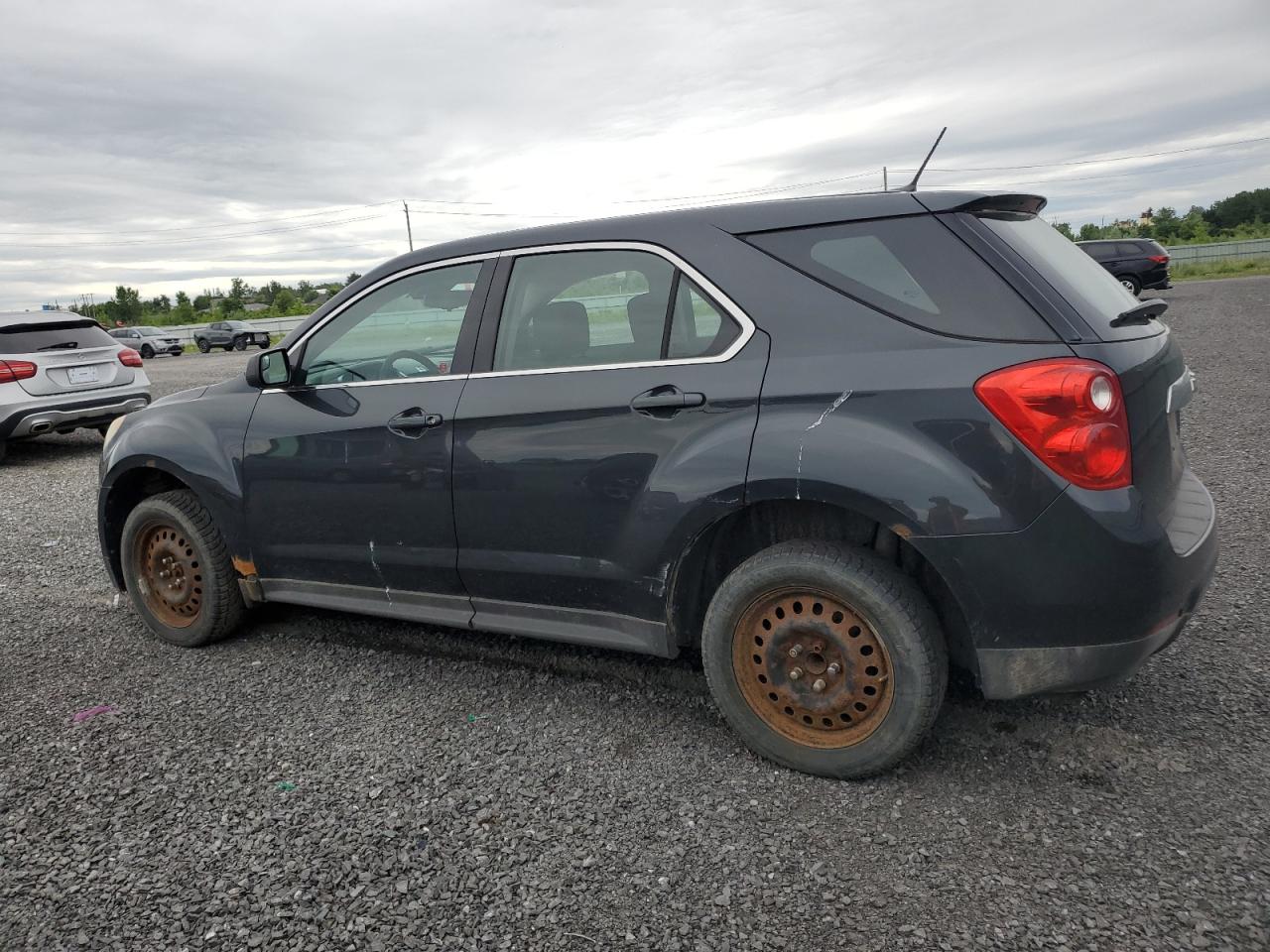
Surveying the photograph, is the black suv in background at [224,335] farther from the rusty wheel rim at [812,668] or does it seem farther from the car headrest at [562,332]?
the rusty wheel rim at [812,668]

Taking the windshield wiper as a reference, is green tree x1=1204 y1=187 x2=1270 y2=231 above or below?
above

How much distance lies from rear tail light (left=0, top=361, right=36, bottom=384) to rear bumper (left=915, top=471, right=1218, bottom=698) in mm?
9837

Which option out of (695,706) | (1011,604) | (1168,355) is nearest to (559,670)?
(695,706)

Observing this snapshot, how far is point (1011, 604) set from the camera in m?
2.57

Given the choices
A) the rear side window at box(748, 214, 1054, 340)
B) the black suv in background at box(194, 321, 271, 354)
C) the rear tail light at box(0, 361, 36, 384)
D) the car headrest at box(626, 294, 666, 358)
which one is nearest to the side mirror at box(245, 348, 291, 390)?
the car headrest at box(626, 294, 666, 358)

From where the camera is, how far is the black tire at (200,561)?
13.6 feet

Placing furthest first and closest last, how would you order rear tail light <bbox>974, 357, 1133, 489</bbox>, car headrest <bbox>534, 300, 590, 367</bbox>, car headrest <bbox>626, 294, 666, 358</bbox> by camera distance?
car headrest <bbox>534, 300, 590, 367</bbox> < car headrest <bbox>626, 294, 666, 358</bbox> < rear tail light <bbox>974, 357, 1133, 489</bbox>

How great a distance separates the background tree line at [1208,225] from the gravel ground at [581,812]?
51483mm

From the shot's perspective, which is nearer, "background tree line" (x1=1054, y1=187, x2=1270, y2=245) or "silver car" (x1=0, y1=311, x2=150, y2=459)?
"silver car" (x1=0, y1=311, x2=150, y2=459)

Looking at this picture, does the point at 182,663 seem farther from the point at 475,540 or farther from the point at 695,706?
the point at 695,706

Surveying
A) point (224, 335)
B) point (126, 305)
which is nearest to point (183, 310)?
point (126, 305)

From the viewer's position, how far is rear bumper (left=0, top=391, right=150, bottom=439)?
942 centimetres

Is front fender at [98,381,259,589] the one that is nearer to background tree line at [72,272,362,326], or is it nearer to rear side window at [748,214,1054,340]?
rear side window at [748,214,1054,340]

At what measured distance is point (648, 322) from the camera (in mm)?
3104
